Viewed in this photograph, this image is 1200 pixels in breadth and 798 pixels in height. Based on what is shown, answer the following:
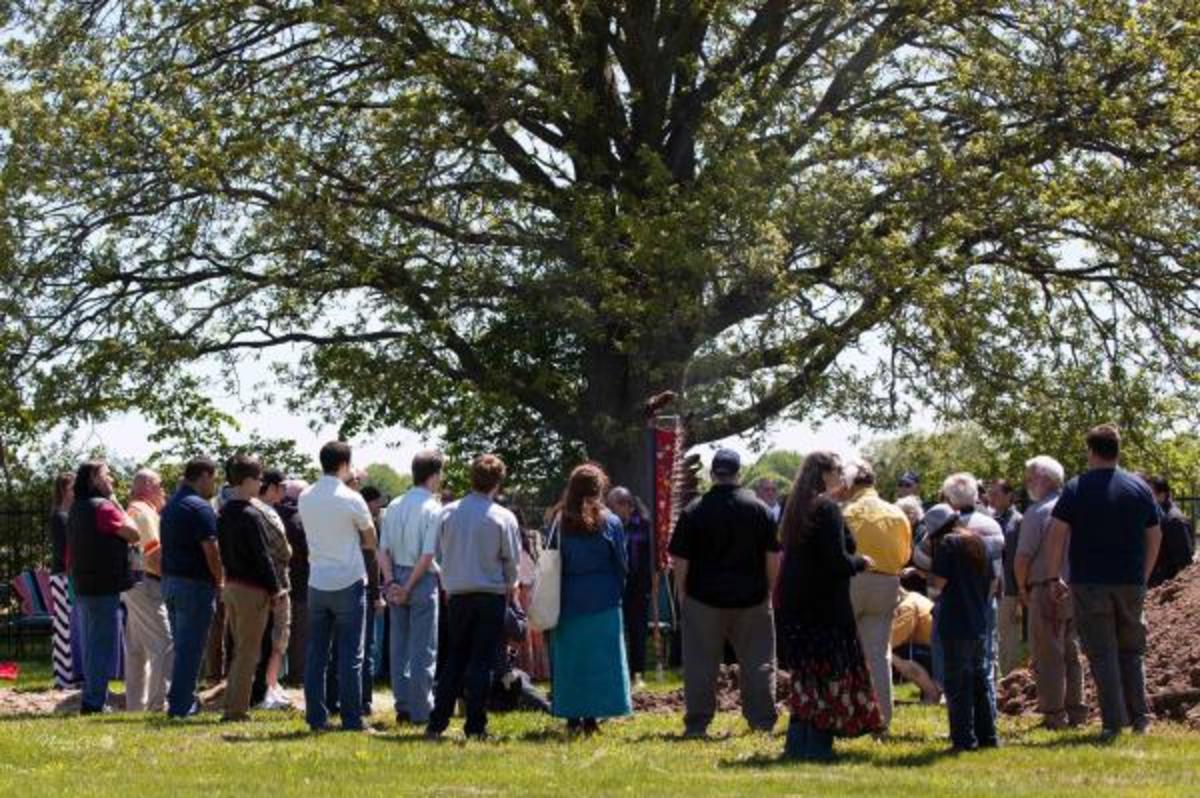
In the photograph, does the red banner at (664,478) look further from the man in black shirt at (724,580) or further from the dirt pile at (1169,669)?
the man in black shirt at (724,580)

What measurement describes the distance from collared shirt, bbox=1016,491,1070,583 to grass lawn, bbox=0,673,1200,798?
1018 mm

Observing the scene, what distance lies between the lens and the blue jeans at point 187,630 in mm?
14977

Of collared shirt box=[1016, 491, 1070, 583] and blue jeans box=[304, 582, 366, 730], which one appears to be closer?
collared shirt box=[1016, 491, 1070, 583]

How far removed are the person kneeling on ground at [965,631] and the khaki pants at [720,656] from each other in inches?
51.3

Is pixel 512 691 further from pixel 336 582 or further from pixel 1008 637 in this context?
pixel 1008 637

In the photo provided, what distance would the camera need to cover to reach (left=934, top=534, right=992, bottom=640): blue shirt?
12.5 m

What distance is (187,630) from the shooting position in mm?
14953

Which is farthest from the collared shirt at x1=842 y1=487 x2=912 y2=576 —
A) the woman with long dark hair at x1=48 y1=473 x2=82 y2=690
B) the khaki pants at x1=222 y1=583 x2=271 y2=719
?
the woman with long dark hair at x1=48 y1=473 x2=82 y2=690

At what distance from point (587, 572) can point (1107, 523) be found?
3.19 meters

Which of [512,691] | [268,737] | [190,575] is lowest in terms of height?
[268,737]

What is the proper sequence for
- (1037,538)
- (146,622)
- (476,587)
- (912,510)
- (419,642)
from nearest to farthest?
1. (476,587)
2. (1037,538)
3. (419,642)
4. (146,622)
5. (912,510)

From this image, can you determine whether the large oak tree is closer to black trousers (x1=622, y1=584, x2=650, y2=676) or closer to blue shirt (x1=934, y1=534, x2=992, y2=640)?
black trousers (x1=622, y1=584, x2=650, y2=676)

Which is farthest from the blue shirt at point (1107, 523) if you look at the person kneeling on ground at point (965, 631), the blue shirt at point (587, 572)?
the blue shirt at point (587, 572)

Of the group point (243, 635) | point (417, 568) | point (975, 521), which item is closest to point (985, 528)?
point (975, 521)
